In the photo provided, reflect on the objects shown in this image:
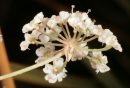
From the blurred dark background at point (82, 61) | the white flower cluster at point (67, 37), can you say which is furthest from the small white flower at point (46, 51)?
the blurred dark background at point (82, 61)

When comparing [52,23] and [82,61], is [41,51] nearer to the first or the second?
[52,23]

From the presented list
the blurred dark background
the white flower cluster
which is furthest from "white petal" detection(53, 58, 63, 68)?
the blurred dark background

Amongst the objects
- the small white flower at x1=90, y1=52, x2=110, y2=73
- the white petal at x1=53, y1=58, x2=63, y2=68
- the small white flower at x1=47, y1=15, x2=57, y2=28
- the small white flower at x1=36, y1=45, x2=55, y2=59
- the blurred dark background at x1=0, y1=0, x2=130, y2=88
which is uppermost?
the blurred dark background at x1=0, y1=0, x2=130, y2=88

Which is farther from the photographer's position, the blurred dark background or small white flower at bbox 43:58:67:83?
the blurred dark background

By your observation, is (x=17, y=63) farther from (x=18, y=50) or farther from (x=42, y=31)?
(x=42, y=31)

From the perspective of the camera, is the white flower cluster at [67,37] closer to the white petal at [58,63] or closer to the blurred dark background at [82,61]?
the white petal at [58,63]

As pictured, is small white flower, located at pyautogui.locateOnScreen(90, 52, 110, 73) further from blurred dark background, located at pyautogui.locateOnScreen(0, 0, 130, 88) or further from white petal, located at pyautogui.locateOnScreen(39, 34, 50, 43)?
blurred dark background, located at pyautogui.locateOnScreen(0, 0, 130, 88)

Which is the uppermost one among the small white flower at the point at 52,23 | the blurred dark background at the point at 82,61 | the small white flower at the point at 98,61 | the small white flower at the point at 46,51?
the blurred dark background at the point at 82,61

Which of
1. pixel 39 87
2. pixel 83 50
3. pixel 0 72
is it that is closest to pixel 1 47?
pixel 0 72
